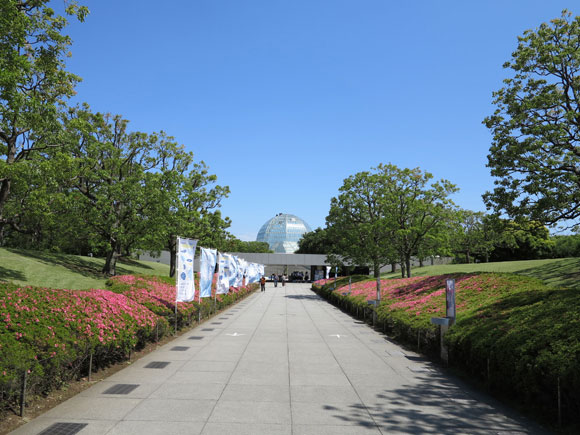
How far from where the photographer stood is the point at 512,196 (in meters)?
19.1

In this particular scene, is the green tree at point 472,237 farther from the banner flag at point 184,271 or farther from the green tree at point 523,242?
the banner flag at point 184,271

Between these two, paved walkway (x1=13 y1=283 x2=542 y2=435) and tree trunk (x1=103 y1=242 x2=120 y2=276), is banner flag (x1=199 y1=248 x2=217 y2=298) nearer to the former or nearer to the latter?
paved walkway (x1=13 y1=283 x2=542 y2=435)

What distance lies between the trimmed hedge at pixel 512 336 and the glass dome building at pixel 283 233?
4941 inches

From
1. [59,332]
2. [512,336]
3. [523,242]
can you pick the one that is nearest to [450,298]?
[512,336]

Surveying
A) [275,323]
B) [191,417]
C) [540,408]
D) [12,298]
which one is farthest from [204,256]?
[540,408]

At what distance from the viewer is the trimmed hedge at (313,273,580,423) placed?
602 cm

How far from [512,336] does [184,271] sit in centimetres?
1060

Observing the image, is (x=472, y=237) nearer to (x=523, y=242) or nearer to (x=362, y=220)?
(x=523, y=242)

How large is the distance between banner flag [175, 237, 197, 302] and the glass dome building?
124 meters

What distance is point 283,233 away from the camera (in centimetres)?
14550

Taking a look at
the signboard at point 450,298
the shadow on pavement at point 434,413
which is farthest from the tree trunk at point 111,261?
the shadow on pavement at point 434,413

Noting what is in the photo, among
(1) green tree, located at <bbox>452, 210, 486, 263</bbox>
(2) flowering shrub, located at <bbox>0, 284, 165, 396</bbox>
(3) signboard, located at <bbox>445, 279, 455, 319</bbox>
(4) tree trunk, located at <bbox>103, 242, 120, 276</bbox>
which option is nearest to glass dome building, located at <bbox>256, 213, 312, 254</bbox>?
(1) green tree, located at <bbox>452, 210, 486, 263</bbox>

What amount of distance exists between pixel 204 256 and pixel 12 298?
11246mm

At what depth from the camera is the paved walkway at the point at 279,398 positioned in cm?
562
